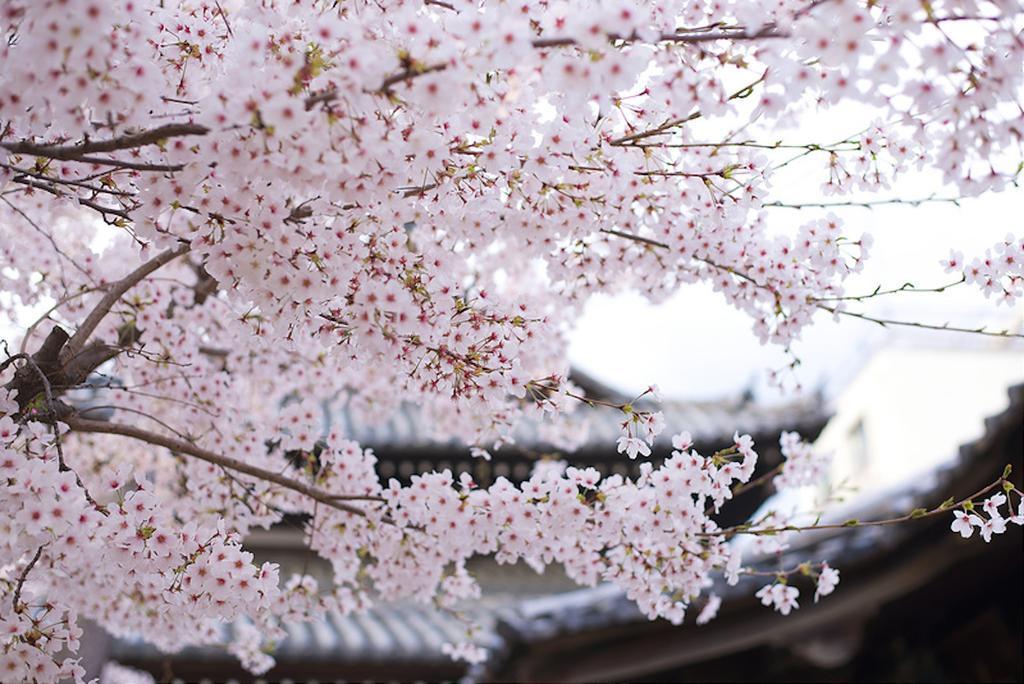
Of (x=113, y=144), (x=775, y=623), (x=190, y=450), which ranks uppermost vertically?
(x=113, y=144)

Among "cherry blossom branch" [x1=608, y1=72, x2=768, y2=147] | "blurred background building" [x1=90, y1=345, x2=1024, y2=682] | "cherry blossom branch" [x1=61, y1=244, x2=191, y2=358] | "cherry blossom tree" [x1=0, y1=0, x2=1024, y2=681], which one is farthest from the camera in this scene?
"blurred background building" [x1=90, y1=345, x2=1024, y2=682]

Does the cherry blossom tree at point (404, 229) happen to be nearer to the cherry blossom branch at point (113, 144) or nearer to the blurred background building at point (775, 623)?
the cherry blossom branch at point (113, 144)

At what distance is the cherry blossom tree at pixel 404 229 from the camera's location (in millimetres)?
2178

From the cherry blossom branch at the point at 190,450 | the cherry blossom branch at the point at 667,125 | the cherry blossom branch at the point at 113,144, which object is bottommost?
the cherry blossom branch at the point at 190,450

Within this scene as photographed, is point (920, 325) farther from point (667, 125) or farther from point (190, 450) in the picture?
point (190, 450)

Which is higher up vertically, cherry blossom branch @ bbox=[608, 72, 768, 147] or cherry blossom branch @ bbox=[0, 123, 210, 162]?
cherry blossom branch @ bbox=[608, 72, 768, 147]

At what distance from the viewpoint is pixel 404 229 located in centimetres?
321

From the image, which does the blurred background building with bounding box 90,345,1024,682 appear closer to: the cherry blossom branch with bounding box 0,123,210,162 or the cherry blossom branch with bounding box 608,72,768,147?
the cherry blossom branch with bounding box 608,72,768,147

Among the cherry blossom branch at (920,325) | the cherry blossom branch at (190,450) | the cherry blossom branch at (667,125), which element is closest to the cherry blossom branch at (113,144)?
the cherry blossom branch at (190,450)

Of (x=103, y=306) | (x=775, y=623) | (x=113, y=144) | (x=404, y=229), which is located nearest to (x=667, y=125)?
(x=404, y=229)

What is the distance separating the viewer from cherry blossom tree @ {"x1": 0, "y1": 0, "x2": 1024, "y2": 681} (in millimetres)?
2178

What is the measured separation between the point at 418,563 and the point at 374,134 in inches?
81.7

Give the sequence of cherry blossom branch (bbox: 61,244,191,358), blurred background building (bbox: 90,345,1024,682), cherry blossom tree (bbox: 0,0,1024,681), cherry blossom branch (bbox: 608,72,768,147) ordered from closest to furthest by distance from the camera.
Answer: cherry blossom tree (bbox: 0,0,1024,681) → cherry blossom branch (bbox: 608,72,768,147) → cherry blossom branch (bbox: 61,244,191,358) → blurred background building (bbox: 90,345,1024,682)

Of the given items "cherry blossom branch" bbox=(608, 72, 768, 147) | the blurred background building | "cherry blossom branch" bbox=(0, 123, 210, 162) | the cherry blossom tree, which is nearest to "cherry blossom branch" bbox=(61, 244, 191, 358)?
the cherry blossom tree
